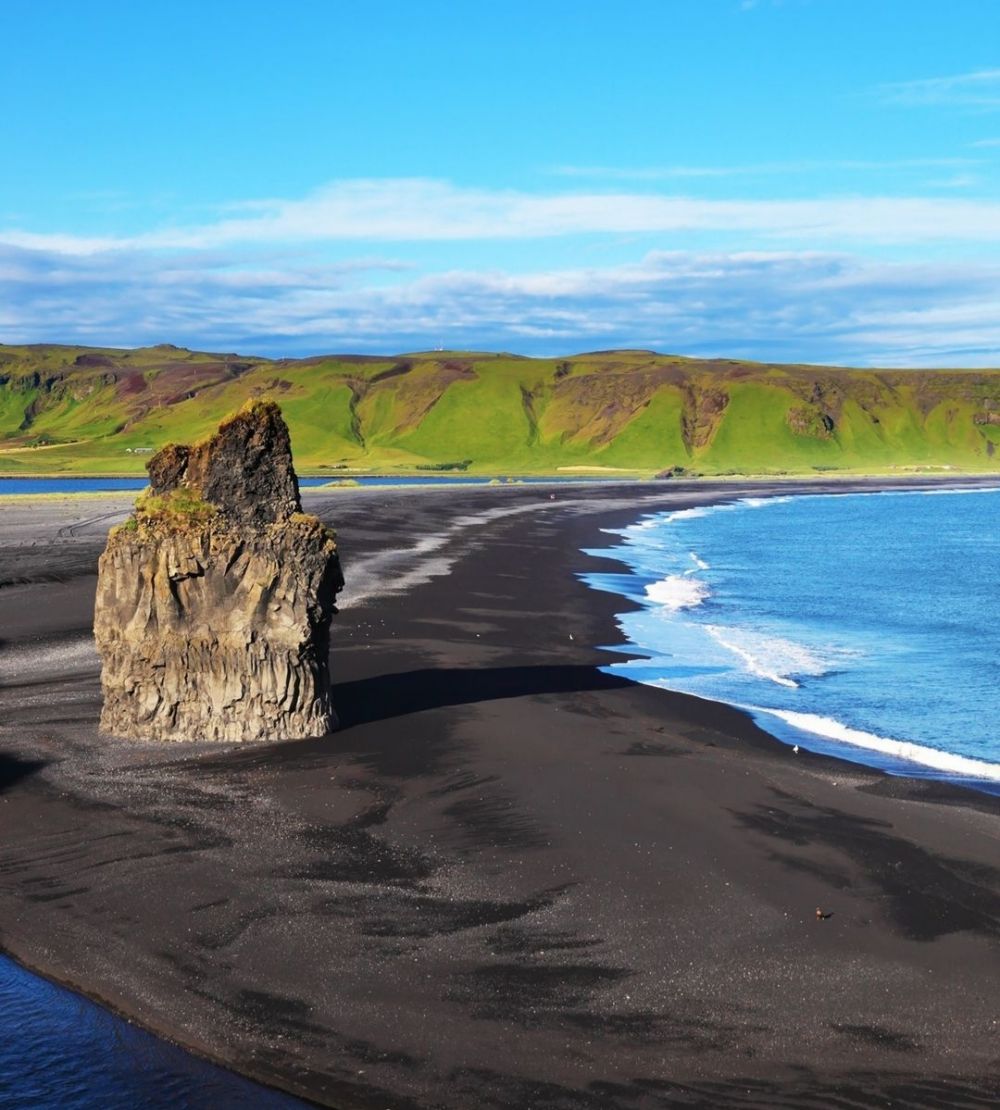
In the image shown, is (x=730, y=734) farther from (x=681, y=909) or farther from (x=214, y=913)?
(x=214, y=913)

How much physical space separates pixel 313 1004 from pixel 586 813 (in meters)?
5.91

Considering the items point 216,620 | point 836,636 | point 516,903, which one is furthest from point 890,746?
point 836,636

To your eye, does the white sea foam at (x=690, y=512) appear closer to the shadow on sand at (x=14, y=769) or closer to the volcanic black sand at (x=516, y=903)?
the volcanic black sand at (x=516, y=903)

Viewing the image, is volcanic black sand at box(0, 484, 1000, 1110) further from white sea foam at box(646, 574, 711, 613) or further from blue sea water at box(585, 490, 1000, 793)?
white sea foam at box(646, 574, 711, 613)

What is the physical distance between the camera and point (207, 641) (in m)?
19.2

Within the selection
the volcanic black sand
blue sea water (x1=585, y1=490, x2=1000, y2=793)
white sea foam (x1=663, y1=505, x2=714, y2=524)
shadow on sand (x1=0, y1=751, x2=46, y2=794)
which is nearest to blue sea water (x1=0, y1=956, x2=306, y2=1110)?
the volcanic black sand

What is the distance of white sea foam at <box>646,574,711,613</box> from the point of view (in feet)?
138

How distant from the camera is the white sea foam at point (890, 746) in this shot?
1984cm

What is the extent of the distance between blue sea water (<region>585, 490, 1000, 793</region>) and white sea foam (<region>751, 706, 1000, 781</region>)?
A: 4cm

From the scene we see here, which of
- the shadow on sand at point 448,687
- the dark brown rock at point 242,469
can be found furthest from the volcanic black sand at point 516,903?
the dark brown rock at point 242,469

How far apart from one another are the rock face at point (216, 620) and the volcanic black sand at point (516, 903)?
2.29 feet

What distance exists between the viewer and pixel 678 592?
45.7m

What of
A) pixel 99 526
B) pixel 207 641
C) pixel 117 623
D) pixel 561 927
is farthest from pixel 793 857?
pixel 99 526

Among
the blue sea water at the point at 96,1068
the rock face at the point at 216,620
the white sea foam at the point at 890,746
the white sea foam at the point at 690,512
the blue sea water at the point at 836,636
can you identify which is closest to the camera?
the blue sea water at the point at 96,1068
